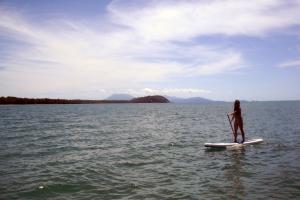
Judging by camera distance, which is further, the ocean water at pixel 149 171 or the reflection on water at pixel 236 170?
the reflection on water at pixel 236 170

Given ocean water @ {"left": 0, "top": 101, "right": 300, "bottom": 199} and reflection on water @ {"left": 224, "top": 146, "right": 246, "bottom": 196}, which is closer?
ocean water @ {"left": 0, "top": 101, "right": 300, "bottom": 199}

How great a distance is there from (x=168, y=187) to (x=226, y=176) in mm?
3267

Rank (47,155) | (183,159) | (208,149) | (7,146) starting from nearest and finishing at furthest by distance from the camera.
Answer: (183,159), (47,155), (208,149), (7,146)

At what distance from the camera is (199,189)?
499 inches

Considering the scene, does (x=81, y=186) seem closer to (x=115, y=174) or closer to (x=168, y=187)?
(x=115, y=174)

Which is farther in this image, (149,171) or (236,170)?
(236,170)

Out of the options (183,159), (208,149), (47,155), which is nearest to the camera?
(183,159)

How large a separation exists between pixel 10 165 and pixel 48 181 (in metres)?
4.53

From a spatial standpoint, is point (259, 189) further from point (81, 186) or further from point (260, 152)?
point (260, 152)

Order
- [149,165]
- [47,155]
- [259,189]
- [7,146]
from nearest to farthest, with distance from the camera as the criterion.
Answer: [259,189] < [149,165] < [47,155] < [7,146]

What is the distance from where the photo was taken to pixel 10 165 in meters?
17.3

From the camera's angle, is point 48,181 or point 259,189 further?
point 48,181

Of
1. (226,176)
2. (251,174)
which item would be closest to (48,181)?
(226,176)

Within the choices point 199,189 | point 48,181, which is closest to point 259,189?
point 199,189
